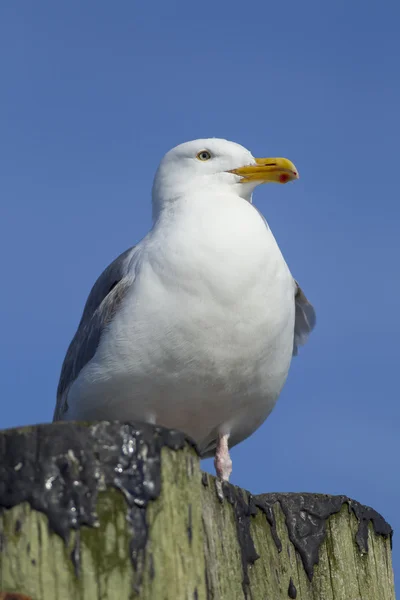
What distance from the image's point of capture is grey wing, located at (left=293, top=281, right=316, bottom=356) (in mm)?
6734

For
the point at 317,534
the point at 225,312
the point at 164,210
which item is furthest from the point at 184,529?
the point at 164,210

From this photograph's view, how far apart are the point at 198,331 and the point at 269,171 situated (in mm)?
1498

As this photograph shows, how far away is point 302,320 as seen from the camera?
6.85 m

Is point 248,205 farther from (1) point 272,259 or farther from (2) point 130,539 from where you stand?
(2) point 130,539

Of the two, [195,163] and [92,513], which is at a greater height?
[195,163]

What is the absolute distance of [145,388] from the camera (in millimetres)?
5781

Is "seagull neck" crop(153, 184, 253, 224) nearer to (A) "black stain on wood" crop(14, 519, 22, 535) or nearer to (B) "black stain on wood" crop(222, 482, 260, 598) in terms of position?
(B) "black stain on wood" crop(222, 482, 260, 598)

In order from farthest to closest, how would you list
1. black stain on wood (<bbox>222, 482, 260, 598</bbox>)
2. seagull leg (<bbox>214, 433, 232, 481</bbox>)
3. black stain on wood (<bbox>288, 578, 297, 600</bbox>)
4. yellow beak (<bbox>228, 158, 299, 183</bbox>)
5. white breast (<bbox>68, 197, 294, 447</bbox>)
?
yellow beak (<bbox>228, 158, 299, 183</bbox>)
seagull leg (<bbox>214, 433, 232, 481</bbox>)
white breast (<bbox>68, 197, 294, 447</bbox>)
black stain on wood (<bbox>288, 578, 297, 600</bbox>)
black stain on wood (<bbox>222, 482, 260, 598</bbox>)

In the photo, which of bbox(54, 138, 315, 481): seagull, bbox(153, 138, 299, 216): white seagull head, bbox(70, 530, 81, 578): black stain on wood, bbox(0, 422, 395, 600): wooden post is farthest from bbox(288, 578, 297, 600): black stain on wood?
bbox(153, 138, 299, 216): white seagull head

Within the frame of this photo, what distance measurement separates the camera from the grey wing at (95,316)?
607cm

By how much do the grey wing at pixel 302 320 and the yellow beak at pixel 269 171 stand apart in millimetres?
769

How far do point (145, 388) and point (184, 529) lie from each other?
2614 millimetres

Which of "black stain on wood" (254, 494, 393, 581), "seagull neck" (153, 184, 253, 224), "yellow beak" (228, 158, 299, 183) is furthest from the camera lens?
"yellow beak" (228, 158, 299, 183)

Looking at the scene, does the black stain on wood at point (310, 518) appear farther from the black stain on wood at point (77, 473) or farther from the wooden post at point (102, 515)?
the black stain on wood at point (77, 473)
